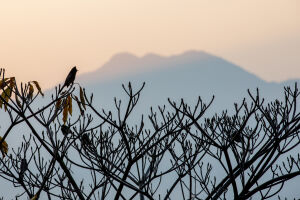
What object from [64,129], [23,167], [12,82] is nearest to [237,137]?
[64,129]

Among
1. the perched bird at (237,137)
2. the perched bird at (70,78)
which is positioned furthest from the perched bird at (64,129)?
the perched bird at (237,137)

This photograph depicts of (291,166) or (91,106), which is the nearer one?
(91,106)

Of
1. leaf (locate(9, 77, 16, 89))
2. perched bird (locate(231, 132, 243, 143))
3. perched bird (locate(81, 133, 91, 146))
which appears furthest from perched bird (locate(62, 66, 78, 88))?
perched bird (locate(231, 132, 243, 143))

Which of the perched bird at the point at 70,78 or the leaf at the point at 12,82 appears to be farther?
the leaf at the point at 12,82

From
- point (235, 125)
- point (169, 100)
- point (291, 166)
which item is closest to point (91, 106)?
point (169, 100)

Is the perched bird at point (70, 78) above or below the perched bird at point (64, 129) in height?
above

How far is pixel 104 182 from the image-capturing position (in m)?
8.22

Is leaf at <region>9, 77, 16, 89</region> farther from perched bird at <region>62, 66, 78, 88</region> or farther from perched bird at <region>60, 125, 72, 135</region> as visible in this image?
perched bird at <region>60, 125, 72, 135</region>

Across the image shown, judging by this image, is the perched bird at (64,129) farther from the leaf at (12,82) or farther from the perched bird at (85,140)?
the leaf at (12,82)

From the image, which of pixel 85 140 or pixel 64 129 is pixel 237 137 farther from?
pixel 64 129

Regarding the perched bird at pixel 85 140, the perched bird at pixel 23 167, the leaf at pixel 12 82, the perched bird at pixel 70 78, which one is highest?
the leaf at pixel 12 82

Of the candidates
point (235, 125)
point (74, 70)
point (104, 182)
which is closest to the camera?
point (74, 70)

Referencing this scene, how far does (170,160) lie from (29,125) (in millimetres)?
2655

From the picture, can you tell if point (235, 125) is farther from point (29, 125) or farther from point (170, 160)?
point (29, 125)
